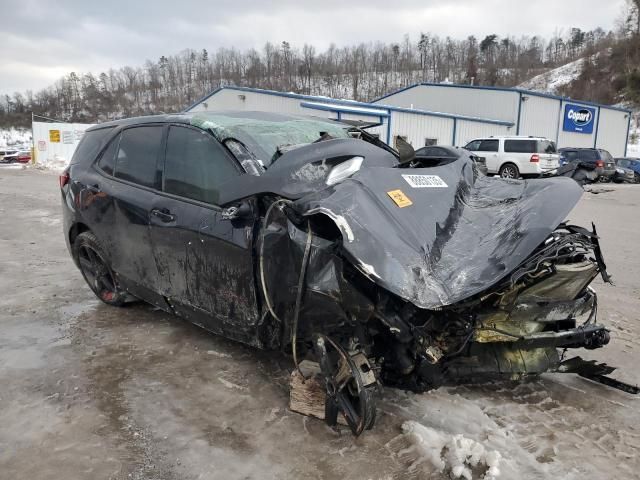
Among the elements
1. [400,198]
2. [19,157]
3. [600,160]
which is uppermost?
[400,198]

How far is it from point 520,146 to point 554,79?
189ft

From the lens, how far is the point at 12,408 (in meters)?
3.04

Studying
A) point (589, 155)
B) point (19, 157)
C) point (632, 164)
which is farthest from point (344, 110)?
point (19, 157)

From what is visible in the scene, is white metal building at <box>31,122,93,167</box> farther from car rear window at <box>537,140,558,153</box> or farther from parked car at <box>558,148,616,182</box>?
parked car at <box>558,148,616,182</box>

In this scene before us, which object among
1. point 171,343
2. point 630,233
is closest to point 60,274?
point 171,343

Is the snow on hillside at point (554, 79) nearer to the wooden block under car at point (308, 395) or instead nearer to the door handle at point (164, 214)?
the door handle at point (164, 214)

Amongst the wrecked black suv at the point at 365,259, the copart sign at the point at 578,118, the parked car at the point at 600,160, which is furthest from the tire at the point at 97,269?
the copart sign at the point at 578,118

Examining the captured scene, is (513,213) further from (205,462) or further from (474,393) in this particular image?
(205,462)

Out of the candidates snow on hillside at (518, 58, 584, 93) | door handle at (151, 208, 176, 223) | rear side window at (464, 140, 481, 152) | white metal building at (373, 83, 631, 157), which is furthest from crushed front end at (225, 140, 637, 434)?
snow on hillside at (518, 58, 584, 93)

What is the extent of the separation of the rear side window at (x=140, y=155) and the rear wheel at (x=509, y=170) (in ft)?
58.7

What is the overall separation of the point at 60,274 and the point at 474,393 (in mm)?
4907

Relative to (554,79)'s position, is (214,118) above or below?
below

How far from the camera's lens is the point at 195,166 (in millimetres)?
3455

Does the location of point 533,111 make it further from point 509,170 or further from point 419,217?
point 419,217
